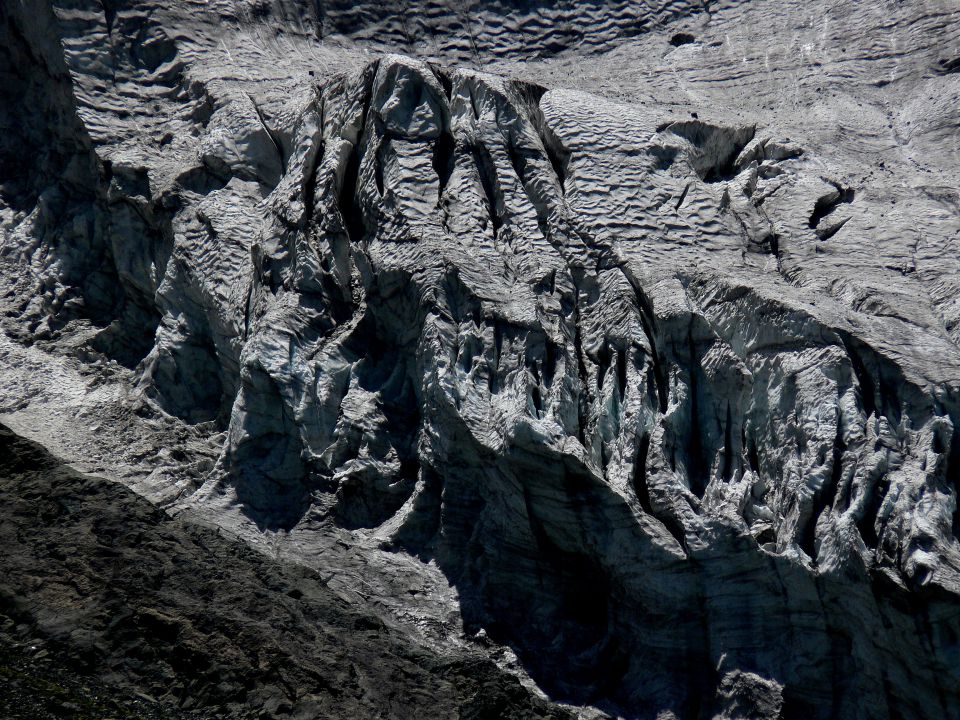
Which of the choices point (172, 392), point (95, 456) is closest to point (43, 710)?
point (95, 456)

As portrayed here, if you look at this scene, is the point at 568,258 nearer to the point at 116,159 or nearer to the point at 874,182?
the point at 874,182

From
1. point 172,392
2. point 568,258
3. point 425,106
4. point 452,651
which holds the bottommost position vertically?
point 452,651

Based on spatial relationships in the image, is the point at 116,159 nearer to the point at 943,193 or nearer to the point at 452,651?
the point at 452,651

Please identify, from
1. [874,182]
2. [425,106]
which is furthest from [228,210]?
[874,182]

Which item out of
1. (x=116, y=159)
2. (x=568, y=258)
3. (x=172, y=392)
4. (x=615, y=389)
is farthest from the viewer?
(x=116, y=159)

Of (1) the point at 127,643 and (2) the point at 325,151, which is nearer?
(1) the point at 127,643

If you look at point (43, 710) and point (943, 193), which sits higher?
point (943, 193)

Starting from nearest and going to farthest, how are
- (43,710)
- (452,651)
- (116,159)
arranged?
(43,710) < (452,651) < (116,159)
